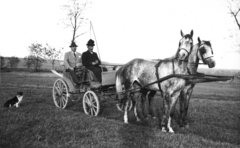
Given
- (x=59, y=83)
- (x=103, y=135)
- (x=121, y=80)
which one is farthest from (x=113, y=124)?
(x=59, y=83)

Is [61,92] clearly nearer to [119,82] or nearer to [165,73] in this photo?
[119,82]

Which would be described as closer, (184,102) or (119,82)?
(184,102)

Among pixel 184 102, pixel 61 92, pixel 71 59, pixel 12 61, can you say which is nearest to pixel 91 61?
pixel 71 59

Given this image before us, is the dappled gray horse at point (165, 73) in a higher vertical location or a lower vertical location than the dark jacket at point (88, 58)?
lower

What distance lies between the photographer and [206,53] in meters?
5.16

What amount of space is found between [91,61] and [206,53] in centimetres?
442

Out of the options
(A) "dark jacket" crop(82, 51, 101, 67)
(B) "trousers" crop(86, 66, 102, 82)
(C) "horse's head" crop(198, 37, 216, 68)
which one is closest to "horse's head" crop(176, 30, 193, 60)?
(C) "horse's head" crop(198, 37, 216, 68)

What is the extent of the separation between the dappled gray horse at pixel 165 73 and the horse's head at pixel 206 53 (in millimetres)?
385

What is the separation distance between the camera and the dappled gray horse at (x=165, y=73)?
5.19 m

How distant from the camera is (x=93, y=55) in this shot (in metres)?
7.91

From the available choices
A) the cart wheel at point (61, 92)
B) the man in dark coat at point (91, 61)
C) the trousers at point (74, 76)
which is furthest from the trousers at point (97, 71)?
the cart wheel at point (61, 92)

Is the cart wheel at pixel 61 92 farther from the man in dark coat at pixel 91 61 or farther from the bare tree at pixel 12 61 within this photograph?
the bare tree at pixel 12 61

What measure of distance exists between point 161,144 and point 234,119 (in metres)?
4.84

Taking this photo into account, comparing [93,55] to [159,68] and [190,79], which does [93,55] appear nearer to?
[159,68]
